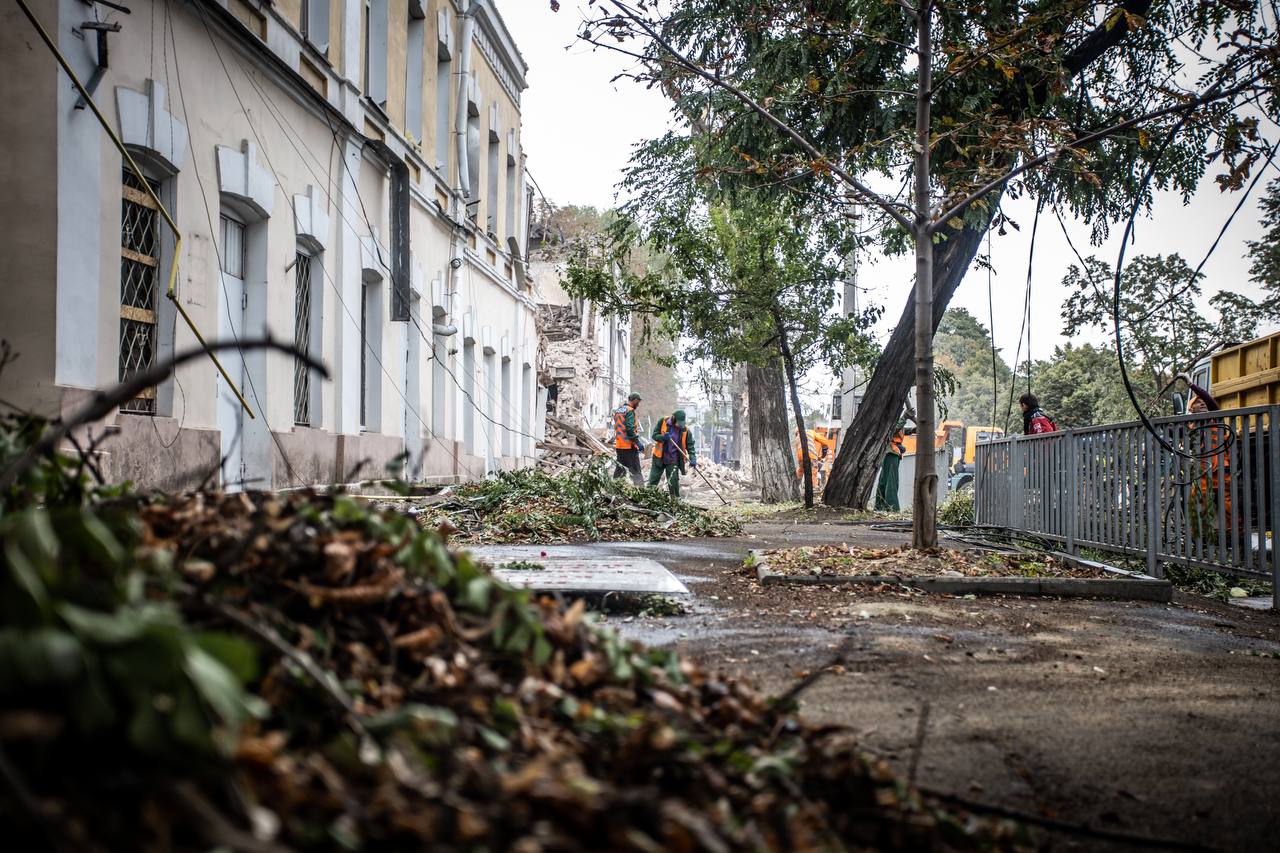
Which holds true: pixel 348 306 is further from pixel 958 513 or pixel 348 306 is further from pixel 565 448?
pixel 565 448

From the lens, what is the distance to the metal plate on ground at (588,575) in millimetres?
6059

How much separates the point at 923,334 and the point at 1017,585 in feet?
8.52

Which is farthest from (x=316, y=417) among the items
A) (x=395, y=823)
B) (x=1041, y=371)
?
(x=1041, y=371)

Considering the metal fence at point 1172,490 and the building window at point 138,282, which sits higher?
the building window at point 138,282

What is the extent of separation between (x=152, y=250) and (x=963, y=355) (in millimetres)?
83379

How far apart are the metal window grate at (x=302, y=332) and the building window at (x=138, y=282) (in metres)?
2.83

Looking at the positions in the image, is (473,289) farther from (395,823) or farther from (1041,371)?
(1041,371)

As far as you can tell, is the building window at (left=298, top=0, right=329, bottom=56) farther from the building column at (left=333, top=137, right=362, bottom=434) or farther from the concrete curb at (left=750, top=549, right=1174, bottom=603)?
the concrete curb at (left=750, top=549, right=1174, bottom=603)

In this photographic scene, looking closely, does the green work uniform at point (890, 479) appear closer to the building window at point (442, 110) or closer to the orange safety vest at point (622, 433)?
the orange safety vest at point (622, 433)

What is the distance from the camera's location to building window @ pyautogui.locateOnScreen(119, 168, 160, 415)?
7.88m

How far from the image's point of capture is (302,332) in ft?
38.4

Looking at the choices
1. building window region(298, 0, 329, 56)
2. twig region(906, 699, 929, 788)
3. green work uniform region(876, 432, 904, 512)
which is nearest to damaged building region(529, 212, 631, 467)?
green work uniform region(876, 432, 904, 512)

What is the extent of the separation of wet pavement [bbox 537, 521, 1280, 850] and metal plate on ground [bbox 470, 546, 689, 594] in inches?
11.3

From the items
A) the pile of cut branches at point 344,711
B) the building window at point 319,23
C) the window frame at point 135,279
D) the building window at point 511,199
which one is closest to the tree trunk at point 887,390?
the building window at point 319,23
